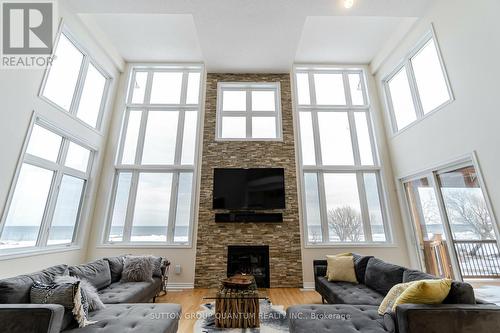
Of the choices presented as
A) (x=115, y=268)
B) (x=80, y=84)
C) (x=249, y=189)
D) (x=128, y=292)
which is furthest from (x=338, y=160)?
(x=80, y=84)

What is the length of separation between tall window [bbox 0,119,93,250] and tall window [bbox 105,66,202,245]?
80 cm

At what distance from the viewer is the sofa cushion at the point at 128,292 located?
9.11 feet

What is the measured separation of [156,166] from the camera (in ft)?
18.3

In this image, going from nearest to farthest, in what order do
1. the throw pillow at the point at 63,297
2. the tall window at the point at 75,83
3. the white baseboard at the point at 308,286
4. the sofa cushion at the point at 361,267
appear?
the throw pillow at the point at 63,297, the sofa cushion at the point at 361,267, the tall window at the point at 75,83, the white baseboard at the point at 308,286

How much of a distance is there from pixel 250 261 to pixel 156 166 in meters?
3.24

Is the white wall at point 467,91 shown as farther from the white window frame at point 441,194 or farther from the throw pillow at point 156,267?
the throw pillow at point 156,267

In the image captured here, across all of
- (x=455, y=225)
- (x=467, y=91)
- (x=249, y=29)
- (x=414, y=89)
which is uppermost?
(x=249, y=29)

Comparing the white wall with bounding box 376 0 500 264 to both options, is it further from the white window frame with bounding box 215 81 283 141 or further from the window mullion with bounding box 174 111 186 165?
the window mullion with bounding box 174 111 186 165

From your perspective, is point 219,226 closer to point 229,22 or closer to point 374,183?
point 374,183

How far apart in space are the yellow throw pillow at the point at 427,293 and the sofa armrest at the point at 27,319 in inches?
113

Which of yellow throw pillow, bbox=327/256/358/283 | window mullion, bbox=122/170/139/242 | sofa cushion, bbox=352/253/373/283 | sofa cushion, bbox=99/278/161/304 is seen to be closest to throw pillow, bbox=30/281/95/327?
sofa cushion, bbox=99/278/161/304

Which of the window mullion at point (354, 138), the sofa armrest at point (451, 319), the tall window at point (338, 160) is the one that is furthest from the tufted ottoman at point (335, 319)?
the window mullion at point (354, 138)

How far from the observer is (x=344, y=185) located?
5578 mm

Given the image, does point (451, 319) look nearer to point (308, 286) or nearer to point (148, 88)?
point (308, 286)
